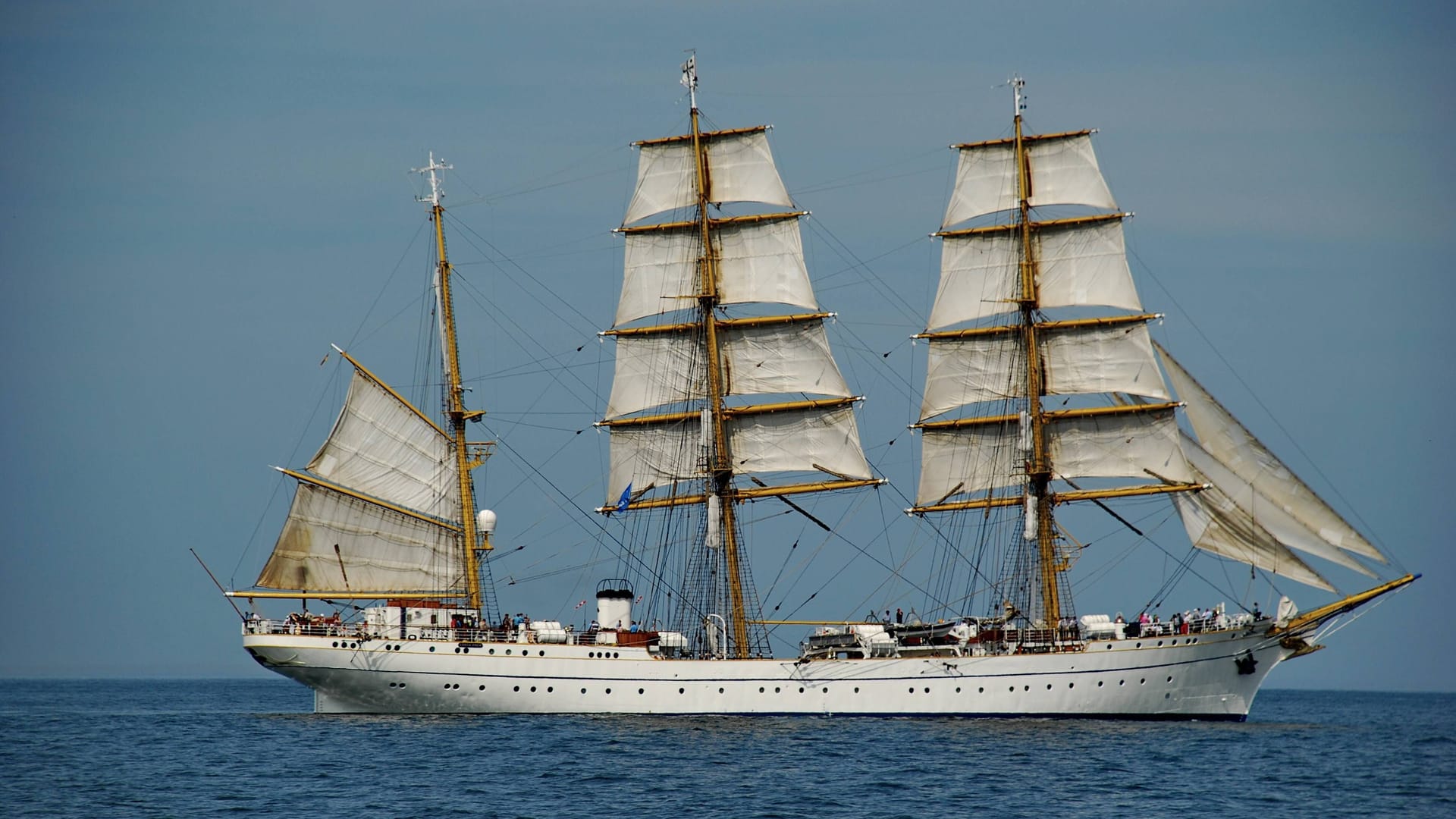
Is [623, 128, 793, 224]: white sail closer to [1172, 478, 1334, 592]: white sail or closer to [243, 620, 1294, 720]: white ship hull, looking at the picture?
[243, 620, 1294, 720]: white ship hull

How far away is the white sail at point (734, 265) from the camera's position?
72562 mm

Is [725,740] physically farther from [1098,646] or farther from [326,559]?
[326,559]

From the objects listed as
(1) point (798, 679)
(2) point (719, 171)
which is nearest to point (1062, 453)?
(1) point (798, 679)

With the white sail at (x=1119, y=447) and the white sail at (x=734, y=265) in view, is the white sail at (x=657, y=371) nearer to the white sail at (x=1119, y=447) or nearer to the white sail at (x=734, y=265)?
the white sail at (x=734, y=265)

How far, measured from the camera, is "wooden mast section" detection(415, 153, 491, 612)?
233 ft

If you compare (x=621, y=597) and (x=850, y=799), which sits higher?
(x=621, y=597)

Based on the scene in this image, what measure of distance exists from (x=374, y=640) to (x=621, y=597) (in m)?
10.0

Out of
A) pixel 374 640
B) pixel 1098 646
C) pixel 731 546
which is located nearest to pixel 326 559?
pixel 374 640

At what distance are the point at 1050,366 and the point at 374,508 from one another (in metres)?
29.1

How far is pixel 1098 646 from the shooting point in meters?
64.6

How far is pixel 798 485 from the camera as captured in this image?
72750 millimetres

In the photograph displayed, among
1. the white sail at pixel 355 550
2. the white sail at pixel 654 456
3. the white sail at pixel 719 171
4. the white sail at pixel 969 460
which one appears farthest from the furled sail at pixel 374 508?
the white sail at pixel 969 460

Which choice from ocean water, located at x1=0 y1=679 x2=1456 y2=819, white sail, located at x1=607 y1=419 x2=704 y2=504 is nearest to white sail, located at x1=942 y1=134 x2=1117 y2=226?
white sail, located at x1=607 y1=419 x2=704 y2=504

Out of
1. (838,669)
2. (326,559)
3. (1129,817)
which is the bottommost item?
(1129,817)
